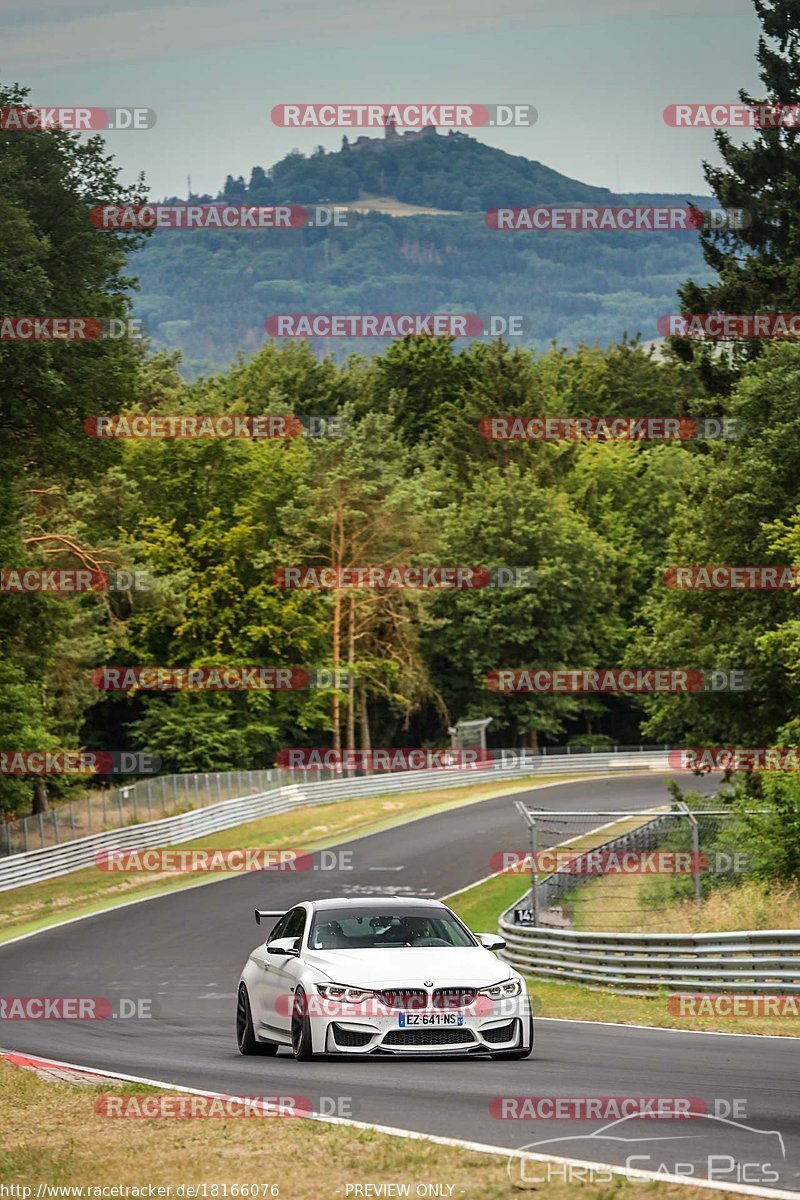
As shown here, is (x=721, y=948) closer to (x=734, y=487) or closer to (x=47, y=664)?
(x=734, y=487)

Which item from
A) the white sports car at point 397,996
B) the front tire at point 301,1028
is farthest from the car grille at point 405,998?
the front tire at point 301,1028

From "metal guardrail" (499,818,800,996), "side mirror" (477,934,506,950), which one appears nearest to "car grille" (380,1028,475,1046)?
"side mirror" (477,934,506,950)

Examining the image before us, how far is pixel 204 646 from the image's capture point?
2990 inches

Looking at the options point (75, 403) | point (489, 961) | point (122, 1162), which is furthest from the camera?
point (75, 403)

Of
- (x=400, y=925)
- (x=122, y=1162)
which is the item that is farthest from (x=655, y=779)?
(x=122, y=1162)

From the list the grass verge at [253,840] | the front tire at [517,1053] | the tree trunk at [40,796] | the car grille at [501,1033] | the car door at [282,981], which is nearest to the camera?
the car grille at [501,1033]

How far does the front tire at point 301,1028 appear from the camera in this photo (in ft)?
44.4

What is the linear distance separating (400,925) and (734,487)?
28.0 metres

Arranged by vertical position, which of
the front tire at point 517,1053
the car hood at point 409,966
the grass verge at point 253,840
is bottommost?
the grass verge at point 253,840

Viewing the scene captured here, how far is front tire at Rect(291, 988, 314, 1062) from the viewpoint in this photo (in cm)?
1353

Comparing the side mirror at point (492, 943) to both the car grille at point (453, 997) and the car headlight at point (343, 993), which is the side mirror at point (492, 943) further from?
the car headlight at point (343, 993)

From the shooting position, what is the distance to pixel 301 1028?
1363 centimetres

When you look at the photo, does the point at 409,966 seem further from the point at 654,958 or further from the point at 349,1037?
the point at 654,958

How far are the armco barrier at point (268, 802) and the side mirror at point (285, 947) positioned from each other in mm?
31104
